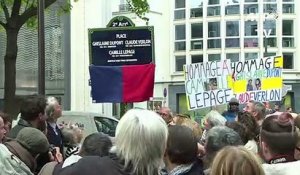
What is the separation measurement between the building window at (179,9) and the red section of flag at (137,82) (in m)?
41.5

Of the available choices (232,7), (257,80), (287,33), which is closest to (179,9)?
(232,7)

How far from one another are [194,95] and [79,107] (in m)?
18.7

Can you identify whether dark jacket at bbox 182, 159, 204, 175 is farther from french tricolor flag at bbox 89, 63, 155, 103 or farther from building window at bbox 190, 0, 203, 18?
building window at bbox 190, 0, 203, 18

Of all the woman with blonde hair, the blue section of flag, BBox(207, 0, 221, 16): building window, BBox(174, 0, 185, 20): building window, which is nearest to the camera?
the woman with blonde hair

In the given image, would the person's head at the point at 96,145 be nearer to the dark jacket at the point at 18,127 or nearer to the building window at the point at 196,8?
the dark jacket at the point at 18,127

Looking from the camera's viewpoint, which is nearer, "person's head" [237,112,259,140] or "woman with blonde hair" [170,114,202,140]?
"person's head" [237,112,259,140]

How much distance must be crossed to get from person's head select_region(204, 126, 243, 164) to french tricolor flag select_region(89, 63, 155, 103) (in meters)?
5.33

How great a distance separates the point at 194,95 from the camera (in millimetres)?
13406

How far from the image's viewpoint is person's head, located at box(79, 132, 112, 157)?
4.48 m

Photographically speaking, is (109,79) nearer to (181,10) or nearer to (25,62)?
(25,62)

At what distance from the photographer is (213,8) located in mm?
50906

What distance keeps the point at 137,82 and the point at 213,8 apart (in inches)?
1627

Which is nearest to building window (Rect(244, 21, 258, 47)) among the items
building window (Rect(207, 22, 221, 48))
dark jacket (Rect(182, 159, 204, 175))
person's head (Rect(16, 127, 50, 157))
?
building window (Rect(207, 22, 221, 48))

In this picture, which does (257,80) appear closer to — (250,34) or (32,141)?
(32,141)
